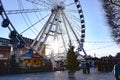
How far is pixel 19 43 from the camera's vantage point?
59.8 meters

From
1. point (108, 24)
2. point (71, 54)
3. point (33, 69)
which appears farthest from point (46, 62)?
point (108, 24)

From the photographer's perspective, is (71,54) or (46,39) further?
(46,39)

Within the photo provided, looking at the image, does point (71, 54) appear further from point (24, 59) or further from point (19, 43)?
point (24, 59)

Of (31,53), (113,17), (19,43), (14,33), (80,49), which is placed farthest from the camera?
(80,49)

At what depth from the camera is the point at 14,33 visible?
2191 inches

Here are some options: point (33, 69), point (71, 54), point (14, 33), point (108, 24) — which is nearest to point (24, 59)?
point (33, 69)

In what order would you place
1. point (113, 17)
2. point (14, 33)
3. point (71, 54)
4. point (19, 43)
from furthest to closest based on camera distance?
point (19, 43) → point (14, 33) → point (71, 54) → point (113, 17)

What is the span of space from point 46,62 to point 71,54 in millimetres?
35585

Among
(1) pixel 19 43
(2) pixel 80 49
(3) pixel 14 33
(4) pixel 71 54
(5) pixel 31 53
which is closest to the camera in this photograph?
(4) pixel 71 54

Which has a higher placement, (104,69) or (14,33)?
(14,33)

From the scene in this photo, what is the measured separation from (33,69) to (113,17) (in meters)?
47.9

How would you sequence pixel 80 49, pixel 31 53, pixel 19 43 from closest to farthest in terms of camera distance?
pixel 19 43 → pixel 31 53 → pixel 80 49

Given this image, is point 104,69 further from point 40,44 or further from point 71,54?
point 71,54

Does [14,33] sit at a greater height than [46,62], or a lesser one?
greater
